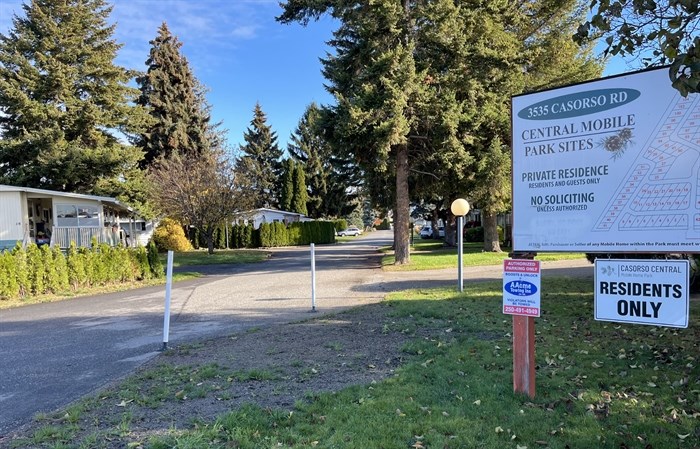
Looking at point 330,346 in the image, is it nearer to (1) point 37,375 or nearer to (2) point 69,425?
(2) point 69,425

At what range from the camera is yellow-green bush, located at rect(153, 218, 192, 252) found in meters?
33.3

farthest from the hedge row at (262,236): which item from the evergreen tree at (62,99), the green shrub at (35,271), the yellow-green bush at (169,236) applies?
the green shrub at (35,271)

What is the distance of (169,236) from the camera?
109 ft

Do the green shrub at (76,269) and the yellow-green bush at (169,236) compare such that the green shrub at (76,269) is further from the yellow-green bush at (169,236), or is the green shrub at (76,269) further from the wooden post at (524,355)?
the yellow-green bush at (169,236)

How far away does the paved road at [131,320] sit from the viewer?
5.29m

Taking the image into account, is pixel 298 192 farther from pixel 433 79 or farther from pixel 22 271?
pixel 22 271

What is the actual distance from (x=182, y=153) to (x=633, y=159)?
3809 cm

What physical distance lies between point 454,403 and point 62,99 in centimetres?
3118

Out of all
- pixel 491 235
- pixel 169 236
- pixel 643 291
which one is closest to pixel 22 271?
pixel 643 291

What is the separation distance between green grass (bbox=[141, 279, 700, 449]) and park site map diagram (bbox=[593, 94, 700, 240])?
1.53 m

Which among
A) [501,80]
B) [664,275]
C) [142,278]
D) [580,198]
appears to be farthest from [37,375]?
[501,80]

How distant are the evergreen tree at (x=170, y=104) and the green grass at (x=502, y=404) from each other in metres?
35.1

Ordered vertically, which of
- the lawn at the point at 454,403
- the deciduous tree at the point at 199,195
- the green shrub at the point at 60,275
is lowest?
the lawn at the point at 454,403

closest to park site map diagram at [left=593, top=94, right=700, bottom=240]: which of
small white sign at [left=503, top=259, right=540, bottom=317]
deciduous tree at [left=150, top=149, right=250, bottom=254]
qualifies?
small white sign at [left=503, top=259, right=540, bottom=317]
